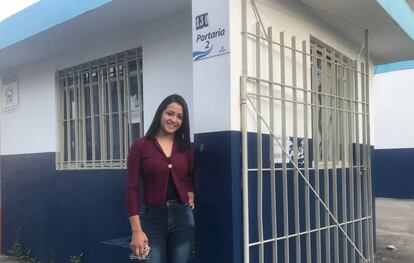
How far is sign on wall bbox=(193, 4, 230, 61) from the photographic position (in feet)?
11.9

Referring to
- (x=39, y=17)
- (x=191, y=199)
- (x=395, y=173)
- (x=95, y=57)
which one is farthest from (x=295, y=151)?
(x=395, y=173)

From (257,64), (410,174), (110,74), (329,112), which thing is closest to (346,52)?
(329,112)

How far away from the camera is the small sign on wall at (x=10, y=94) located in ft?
23.7

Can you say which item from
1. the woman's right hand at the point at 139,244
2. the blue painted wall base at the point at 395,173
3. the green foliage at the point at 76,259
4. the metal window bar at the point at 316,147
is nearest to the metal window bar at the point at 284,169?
the metal window bar at the point at 316,147

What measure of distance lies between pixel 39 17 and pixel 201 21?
2.58 meters

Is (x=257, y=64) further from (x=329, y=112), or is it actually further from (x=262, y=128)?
(x=329, y=112)

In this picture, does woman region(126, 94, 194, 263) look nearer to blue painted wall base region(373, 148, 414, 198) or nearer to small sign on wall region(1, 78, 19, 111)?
small sign on wall region(1, 78, 19, 111)

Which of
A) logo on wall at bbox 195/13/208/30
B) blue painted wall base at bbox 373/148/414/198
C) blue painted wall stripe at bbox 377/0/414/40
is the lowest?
blue painted wall base at bbox 373/148/414/198

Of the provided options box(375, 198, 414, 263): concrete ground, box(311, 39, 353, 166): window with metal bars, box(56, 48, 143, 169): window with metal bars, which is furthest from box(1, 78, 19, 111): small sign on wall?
box(375, 198, 414, 263): concrete ground

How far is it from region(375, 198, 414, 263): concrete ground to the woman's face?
3.93m

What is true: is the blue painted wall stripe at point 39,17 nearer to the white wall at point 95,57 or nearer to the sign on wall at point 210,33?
the white wall at point 95,57

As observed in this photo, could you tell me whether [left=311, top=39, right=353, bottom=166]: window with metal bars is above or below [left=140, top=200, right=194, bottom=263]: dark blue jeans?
above

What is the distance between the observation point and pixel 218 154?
3.66m

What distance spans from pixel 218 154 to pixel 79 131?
9.54 ft
